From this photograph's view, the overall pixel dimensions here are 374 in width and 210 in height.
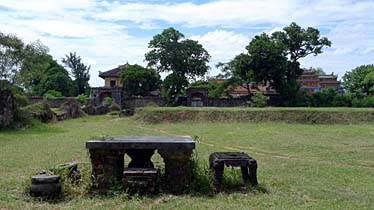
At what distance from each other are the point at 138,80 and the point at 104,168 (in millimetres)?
32669

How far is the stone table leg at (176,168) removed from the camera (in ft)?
17.7

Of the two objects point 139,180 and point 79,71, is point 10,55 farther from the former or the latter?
point 79,71

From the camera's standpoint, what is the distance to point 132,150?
554 cm

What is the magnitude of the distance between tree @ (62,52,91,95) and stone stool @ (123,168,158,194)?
1927 inches

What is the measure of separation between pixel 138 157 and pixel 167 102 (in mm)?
29540

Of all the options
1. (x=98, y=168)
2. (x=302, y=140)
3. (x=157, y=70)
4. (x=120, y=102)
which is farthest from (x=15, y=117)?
(x=157, y=70)

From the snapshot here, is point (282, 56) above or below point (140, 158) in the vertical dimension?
above

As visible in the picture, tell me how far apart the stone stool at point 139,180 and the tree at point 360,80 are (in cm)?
3604

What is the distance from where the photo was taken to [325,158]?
9531 millimetres

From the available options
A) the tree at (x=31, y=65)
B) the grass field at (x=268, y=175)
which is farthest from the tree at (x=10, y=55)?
the grass field at (x=268, y=175)

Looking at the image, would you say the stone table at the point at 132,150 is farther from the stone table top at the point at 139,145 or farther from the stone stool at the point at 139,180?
the stone stool at the point at 139,180

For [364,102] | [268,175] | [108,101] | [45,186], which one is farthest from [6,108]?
[364,102]

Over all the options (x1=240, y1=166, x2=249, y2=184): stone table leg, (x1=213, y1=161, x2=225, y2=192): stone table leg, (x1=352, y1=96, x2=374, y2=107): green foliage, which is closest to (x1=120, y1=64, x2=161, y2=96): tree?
(x1=352, y1=96, x2=374, y2=107): green foliage

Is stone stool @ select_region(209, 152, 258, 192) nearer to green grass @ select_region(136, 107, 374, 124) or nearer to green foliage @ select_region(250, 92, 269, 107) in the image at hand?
green grass @ select_region(136, 107, 374, 124)
